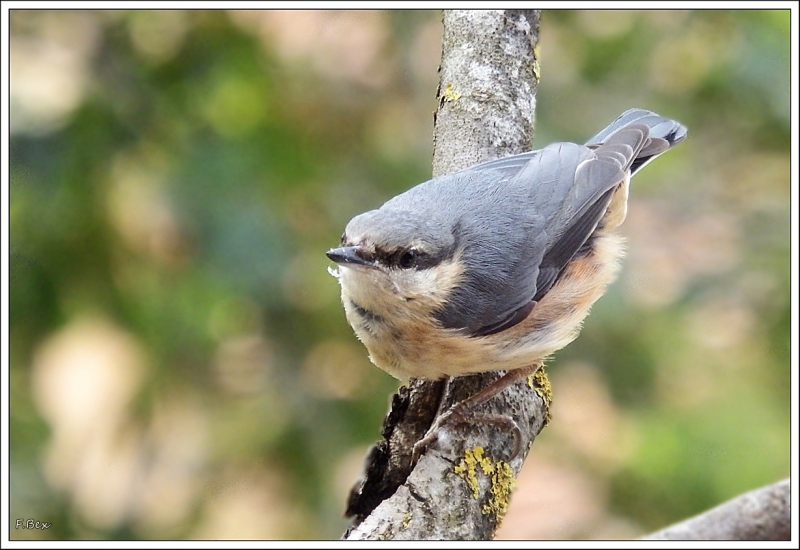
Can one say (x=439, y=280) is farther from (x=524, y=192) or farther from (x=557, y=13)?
(x=557, y=13)

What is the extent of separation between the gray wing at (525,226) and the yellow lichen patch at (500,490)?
0.48 meters

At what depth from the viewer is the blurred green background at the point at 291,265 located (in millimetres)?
3684

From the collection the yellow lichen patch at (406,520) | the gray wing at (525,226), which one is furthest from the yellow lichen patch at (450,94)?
the yellow lichen patch at (406,520)

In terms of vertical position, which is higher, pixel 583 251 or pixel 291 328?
pixel 583 251

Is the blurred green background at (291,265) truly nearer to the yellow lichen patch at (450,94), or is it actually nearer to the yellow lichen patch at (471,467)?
the yellow lichen patch at (450,94)

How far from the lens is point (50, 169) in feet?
11.7

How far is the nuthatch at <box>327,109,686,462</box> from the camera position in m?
2.74

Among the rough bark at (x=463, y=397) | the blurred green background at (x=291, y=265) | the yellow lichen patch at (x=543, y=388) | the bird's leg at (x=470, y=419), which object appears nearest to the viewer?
the rough bark at (x=463, y=397)

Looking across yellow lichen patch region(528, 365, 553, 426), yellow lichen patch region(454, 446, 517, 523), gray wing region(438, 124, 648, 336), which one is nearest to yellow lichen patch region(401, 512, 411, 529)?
yellow lichen patch region(454, 446, 517, 523)

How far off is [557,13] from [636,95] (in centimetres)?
64

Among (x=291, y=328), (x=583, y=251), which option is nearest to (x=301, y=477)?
(x=291, y=328)

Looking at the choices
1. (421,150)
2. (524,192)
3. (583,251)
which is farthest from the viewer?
(421,150)
